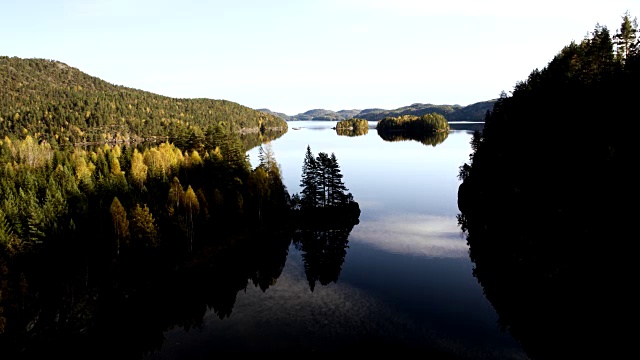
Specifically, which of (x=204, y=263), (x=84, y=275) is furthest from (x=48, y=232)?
(x=204, y=263)

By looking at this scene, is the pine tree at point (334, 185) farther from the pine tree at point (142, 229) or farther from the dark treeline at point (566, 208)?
the pine tree at point (142, 229)

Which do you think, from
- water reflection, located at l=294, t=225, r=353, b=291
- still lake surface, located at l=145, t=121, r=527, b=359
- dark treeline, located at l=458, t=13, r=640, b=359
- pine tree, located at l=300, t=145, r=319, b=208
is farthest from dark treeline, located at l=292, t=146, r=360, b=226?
dark treeline, located at l=458, t=13, r=640, b=359

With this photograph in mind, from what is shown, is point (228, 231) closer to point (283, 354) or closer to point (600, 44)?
point (283, 354)

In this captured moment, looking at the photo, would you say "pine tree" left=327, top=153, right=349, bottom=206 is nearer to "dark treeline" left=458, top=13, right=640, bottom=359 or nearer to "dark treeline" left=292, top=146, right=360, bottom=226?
"dark treeline" left=292, top=146, right=360, bottom=226

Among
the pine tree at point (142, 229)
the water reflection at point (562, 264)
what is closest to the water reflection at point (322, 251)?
the water reflection at point (562, 264)

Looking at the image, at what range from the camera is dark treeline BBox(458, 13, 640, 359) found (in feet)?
130

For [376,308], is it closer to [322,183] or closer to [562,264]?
[562,264]

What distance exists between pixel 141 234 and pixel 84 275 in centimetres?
808

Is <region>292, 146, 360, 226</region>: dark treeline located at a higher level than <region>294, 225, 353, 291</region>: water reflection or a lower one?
higher

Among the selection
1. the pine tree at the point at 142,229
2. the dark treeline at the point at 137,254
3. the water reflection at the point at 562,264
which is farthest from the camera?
the pine tree at the point at 142,229

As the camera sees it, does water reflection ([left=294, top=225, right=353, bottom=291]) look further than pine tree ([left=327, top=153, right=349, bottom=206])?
No

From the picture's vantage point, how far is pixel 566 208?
53.3 m

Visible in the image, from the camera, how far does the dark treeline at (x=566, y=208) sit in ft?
130

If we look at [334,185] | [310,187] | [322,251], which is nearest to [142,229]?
[322,251]
